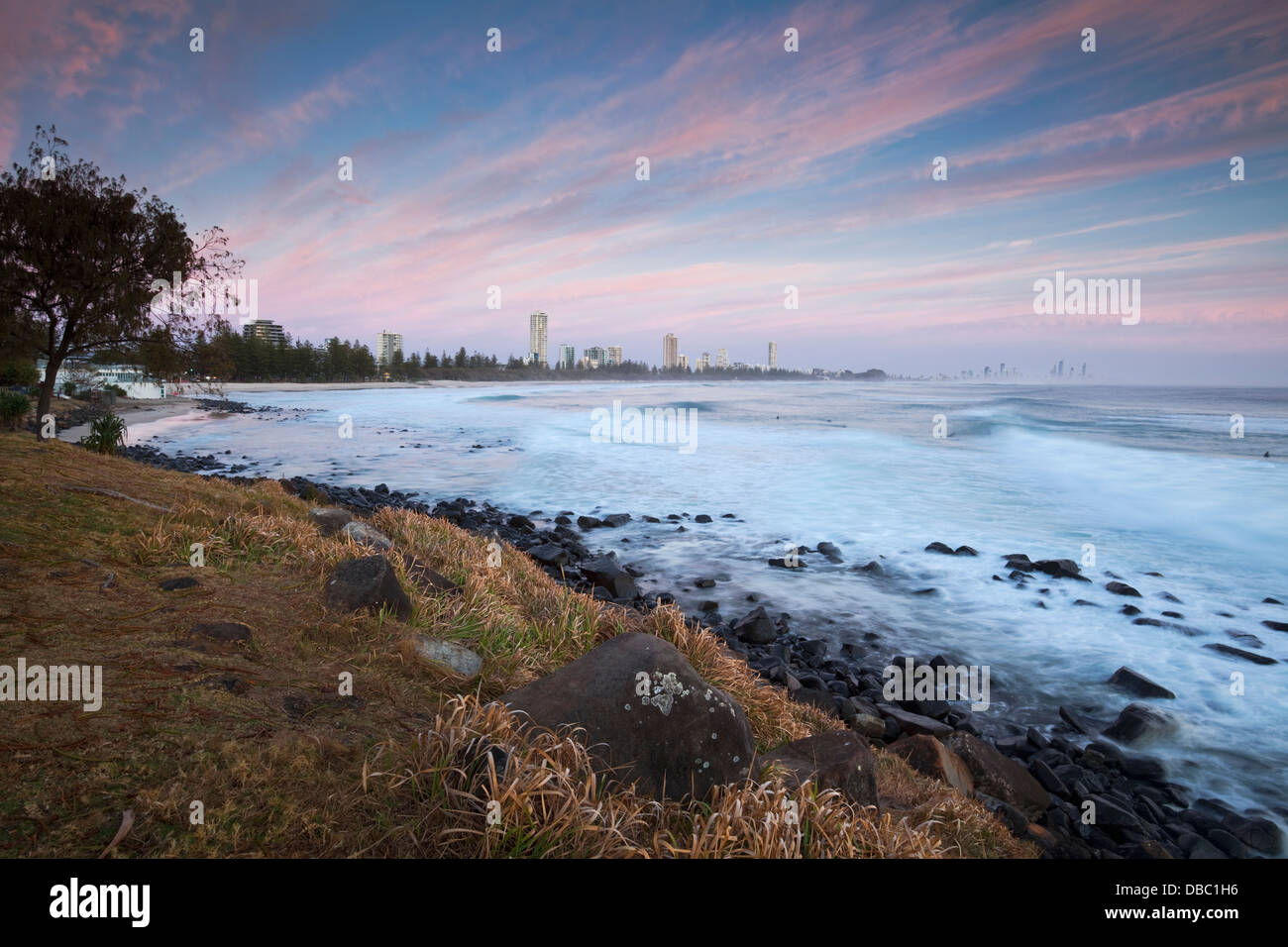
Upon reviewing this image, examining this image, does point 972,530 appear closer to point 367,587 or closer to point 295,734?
point 367,587

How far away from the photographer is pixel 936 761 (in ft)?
19.8

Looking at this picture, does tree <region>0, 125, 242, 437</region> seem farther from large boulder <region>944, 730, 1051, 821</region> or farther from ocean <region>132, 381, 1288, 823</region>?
large boulder <region>944, 730, 1051, 821</region>

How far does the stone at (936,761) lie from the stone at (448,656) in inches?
172

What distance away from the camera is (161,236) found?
17.0 m

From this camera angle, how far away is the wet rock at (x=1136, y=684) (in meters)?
8.79

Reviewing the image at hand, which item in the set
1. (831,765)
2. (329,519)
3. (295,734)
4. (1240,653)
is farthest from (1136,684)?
(329,519)

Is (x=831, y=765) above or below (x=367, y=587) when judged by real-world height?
below

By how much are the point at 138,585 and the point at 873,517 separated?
18.9 m

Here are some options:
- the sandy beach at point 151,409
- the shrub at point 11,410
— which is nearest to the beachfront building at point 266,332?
the sandy beach at point 151,409

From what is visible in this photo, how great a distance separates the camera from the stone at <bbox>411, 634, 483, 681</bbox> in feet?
17.0

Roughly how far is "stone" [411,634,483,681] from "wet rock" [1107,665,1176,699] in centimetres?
925

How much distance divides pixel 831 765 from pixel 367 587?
175 inches
